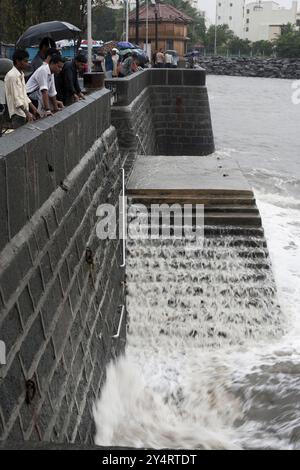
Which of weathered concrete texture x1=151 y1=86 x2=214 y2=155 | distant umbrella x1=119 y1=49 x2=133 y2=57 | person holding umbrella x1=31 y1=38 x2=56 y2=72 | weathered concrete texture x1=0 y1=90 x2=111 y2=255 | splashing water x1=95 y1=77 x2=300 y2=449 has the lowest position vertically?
splashing water x1=95 y1=77 x2=300 y2=449

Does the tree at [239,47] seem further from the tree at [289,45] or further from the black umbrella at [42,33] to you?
the black umbrella at [42,33]

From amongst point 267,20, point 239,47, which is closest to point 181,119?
point 239,47

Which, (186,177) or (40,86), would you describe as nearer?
(40,86)

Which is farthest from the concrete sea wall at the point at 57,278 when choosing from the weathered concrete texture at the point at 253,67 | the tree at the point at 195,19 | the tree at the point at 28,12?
the tree at the point at 195,19

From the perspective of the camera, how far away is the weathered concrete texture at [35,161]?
368cm

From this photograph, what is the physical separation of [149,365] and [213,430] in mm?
1383

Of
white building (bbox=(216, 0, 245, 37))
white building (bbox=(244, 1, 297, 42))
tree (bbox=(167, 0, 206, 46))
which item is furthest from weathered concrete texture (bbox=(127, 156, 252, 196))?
white building (bbox=(216, 0, 245, 37))

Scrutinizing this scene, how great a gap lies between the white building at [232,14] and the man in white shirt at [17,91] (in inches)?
5435

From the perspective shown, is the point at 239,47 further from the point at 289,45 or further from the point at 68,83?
the point at 68,83

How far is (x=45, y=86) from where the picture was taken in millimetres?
7059

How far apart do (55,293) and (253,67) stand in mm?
92302

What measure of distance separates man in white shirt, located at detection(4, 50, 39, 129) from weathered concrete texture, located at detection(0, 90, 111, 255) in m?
0.52

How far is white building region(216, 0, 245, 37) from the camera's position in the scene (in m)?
140

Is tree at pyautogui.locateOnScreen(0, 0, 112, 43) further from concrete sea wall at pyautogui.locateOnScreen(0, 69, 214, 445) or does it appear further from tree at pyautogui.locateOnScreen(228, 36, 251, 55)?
tree at pyautogui.locateOnScreen(228, 36, 251, 55)
